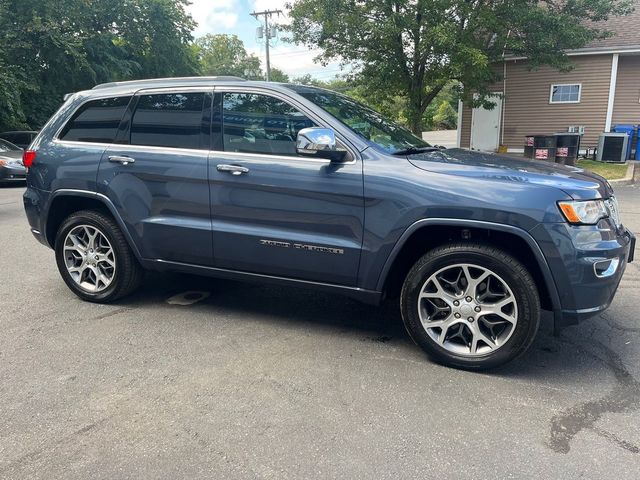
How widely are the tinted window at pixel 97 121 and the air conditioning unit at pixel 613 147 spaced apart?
1583cm

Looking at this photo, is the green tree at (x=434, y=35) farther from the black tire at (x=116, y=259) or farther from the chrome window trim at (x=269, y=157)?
the black tire at (x=116, y=259)

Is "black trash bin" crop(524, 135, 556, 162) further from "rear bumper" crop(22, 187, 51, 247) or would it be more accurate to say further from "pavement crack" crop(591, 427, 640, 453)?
"rear bumper" crop(22, 187, 51, 247)

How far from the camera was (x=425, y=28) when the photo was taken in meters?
13.8

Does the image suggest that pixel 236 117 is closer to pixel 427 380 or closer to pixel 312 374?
pixel 312 374

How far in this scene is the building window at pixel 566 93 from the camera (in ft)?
61.8

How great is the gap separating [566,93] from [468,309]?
18743mm

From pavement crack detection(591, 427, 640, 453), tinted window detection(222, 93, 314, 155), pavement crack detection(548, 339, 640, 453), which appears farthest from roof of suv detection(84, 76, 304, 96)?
pavement crack detection(591, 427, 640, 453)

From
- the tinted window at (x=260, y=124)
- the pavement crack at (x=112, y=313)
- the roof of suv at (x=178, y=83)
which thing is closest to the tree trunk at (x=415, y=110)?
the roof of suv at (x=178, y=83)

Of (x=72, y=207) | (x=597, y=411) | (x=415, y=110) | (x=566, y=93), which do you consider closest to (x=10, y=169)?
(x=72, y=207)

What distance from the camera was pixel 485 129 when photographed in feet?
67.9

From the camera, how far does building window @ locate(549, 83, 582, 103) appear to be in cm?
1883

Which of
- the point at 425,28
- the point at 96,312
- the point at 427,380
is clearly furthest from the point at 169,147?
the point at 425,28

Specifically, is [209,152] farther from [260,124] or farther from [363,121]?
[363,121]

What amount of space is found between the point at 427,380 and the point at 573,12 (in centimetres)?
1530
